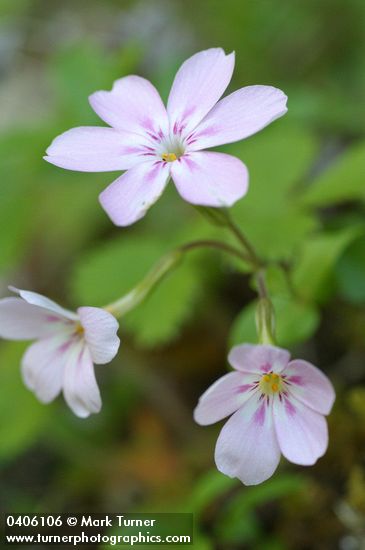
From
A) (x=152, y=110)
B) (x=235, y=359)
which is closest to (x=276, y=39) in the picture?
(x=152, y=110)

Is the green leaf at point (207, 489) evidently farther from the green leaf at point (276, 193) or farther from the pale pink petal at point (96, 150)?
the pale pink petal at point (96, 150)

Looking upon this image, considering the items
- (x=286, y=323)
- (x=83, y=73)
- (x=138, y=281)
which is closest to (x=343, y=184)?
(x=286, y=323)

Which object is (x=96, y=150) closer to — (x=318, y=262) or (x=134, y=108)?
(x=134, y=108)

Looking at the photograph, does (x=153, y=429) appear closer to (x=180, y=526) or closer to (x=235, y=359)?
(x=180, y=526)

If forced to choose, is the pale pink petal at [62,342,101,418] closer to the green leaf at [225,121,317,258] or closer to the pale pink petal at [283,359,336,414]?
the pale pink petal at [283,359,336,414]

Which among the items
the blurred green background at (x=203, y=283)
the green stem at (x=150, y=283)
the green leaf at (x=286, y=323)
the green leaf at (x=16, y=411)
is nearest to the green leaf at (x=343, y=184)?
the blurred green background at (x=203, y=283)
